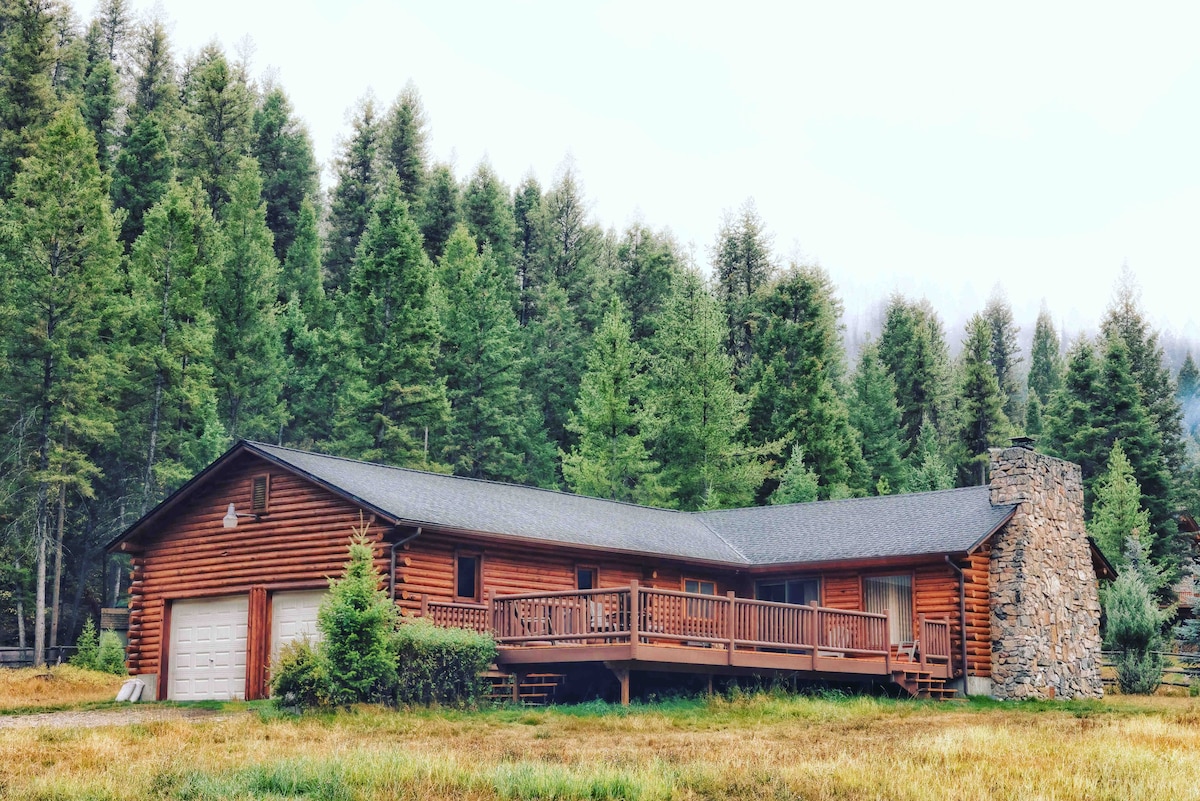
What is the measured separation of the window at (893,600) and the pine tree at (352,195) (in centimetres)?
4159

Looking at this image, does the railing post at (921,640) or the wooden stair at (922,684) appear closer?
the wooden stair at (922,684)

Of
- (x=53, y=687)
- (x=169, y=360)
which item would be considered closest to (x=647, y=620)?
(x=53, y=687)

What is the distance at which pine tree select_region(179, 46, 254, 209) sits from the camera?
6488 centimetres

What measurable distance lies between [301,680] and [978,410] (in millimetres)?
45288

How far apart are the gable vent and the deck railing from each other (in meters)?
5.20

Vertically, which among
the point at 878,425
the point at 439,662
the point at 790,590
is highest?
the point at 878,425

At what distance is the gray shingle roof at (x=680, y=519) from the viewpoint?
90.4 feet

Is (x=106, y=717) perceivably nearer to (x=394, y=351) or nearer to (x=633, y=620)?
(x=633, y=620)

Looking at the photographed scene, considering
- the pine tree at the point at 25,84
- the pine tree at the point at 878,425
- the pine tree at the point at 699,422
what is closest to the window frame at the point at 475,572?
the pine tree at the point at 699,422

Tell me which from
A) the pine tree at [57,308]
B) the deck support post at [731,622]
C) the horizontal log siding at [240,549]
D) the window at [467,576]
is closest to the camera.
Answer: the deck support post at [731,622]

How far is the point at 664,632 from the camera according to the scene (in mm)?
24500

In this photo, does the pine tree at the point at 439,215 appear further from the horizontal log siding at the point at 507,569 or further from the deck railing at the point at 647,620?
the deck railing at the point at 647,620

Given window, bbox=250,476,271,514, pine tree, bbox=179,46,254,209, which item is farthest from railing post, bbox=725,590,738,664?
pine tree, bbox=179,46,254,209

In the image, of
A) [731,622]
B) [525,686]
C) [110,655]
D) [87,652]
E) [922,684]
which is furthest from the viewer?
[87,652]
